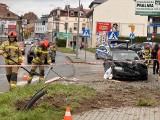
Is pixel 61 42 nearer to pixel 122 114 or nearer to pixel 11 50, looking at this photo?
pixel 11 50

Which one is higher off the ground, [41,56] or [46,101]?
[41,56]

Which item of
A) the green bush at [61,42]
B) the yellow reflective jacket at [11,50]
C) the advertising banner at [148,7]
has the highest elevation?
the advertising banner at [148,7]

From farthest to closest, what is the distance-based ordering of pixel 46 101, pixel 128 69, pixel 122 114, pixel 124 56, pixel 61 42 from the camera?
1. pixel 61 42
2. pixel 124 56
3. pixel 128 69
4. pixel 46 101
5. pixel 122 114

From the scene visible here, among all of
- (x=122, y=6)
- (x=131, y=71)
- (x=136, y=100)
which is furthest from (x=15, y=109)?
(x=122, y=6)

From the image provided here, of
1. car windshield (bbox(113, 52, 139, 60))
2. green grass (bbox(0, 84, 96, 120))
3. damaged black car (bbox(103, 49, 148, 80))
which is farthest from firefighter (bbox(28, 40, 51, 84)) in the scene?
car windshield (bbox(113, 52, 139, 60))

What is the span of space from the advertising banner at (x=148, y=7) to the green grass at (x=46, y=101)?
16.9 meters

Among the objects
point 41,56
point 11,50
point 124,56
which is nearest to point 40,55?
point 41,56

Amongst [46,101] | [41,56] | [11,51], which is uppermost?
[11,51]

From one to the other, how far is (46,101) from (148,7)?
19.4 m

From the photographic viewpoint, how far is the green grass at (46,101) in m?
7.77

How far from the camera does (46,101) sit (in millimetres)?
9398

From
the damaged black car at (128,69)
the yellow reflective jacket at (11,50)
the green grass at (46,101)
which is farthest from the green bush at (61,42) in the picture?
the green grass at (46,101)

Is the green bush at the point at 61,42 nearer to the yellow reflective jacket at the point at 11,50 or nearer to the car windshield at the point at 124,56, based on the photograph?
the car windshield at the point at 124,56

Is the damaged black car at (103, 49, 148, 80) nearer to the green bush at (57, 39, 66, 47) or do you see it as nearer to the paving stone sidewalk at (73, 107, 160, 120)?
the paving stone sidewalk at (73, 107, 160, 120)
